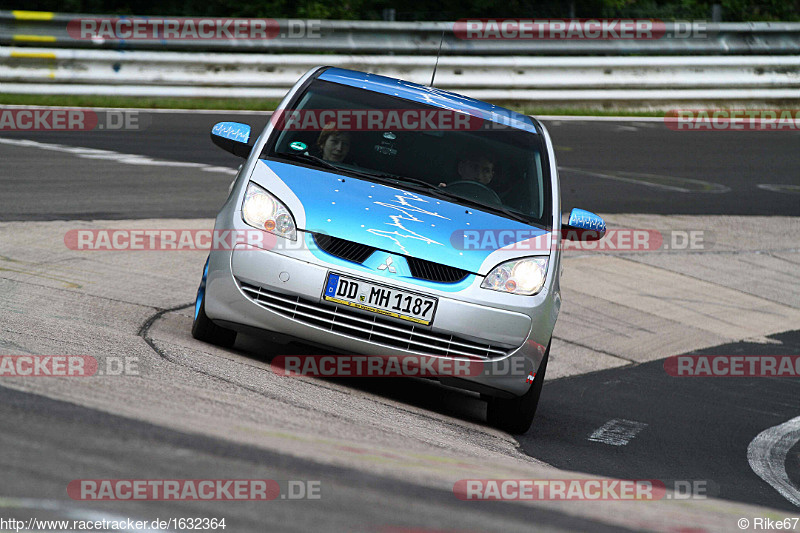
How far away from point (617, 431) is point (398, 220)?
1849 millimetres

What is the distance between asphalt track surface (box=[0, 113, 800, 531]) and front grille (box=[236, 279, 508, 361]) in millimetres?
626

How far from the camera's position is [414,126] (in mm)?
6637

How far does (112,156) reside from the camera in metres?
12.3

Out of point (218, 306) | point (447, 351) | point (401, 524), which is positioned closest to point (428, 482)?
point (401, 524)

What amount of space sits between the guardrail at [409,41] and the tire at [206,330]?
10792 millimetres

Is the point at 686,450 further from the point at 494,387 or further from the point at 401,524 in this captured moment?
the point at 401,524
